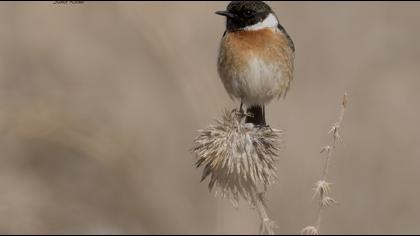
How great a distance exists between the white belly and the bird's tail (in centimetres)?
7

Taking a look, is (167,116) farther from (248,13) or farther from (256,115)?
(248,13)

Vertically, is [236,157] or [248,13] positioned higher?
[248,13]

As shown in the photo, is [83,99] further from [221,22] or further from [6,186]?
[221,22]

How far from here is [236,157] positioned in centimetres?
474

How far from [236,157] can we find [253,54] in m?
1.40

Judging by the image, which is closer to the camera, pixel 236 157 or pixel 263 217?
pixel 263 217

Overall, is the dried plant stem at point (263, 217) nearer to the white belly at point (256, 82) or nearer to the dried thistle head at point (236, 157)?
the dried thistle head at point (236, 157)

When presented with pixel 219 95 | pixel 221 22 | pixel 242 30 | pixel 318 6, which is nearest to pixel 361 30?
pixel 318 6

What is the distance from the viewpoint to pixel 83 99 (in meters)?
8.23

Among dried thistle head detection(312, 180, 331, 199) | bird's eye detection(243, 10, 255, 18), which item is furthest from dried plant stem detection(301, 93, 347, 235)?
bird's eye detection(243, 10, 255, 18)

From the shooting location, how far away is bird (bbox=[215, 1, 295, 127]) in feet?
19.6

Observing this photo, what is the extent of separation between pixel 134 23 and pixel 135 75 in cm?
373

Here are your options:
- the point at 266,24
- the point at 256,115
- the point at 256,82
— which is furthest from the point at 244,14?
the point at 256,115

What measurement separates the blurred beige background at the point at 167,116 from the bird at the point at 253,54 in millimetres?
180
